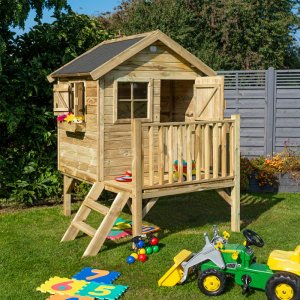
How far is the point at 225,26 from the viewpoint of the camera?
2345 cm

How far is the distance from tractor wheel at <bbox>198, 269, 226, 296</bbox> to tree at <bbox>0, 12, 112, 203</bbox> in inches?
201

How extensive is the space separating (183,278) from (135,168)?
1649 mm

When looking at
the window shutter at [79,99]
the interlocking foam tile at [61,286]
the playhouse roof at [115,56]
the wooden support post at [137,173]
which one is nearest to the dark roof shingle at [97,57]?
the playhouse roof at [115,56]

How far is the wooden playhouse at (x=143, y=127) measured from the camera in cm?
670

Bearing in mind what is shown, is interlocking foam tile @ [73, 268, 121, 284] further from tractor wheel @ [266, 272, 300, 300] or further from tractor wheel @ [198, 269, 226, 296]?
tractor wheel @ [266, 272, 300, 300]

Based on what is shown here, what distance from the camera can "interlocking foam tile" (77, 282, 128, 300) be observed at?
4965mm

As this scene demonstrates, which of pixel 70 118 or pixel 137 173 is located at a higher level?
pixel 70 118

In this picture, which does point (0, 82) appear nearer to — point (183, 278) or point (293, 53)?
point (183, 278)

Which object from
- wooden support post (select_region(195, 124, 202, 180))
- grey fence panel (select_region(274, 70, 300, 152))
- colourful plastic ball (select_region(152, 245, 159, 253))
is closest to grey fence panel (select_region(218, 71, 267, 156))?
grey fence panel (select_region(274, 70, 300, 152))

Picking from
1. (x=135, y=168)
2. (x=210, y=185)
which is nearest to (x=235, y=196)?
(x=210, y=185)

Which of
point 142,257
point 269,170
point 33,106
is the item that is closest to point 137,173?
point 142,257

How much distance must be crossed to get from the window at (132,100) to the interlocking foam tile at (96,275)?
2546mm

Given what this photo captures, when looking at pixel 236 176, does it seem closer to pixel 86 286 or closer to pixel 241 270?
pixel 241 270

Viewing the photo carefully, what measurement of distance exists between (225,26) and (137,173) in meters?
18.7
